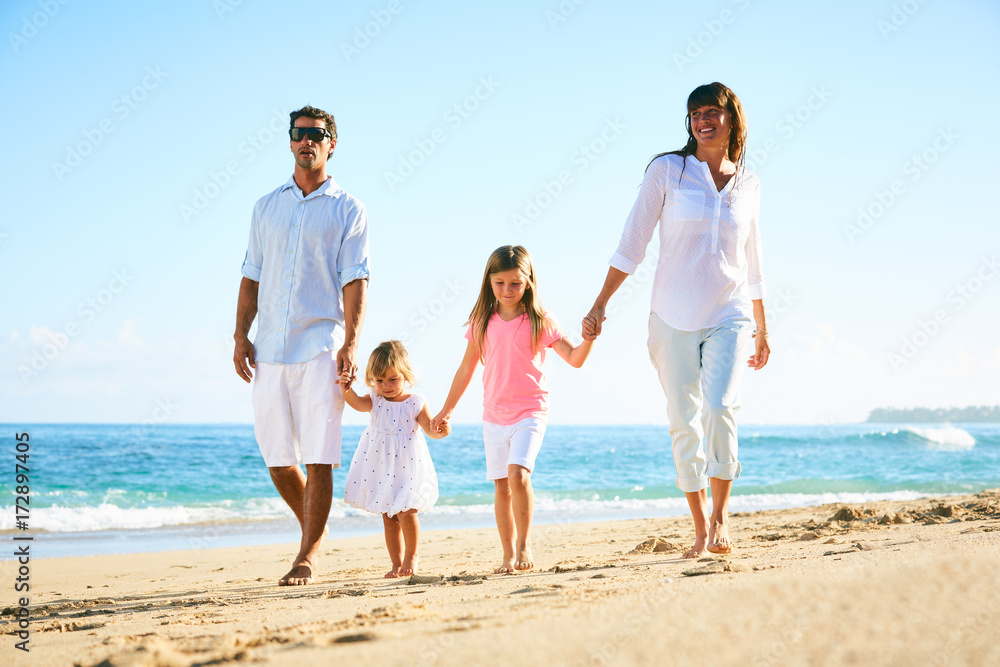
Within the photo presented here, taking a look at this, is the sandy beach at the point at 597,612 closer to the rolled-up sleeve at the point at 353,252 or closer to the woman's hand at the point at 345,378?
the woman's hand at the point at 345,378

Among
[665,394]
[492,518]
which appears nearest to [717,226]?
[665,394]

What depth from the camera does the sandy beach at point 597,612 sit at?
5.22ft

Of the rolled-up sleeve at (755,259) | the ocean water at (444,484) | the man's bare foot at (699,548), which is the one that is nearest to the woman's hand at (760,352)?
the rolled-up sleeve at (755,259)

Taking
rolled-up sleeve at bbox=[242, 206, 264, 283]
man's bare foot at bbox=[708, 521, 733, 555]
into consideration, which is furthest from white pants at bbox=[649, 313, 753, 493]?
rolled-up sleeve at bbox=[242, 206, 264, 283]

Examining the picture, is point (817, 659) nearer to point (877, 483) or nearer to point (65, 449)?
point (877, 483)

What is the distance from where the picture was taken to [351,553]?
6.03 m

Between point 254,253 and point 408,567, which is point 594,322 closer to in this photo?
point 408,567

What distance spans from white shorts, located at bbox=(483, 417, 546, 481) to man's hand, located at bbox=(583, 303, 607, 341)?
0.57 m

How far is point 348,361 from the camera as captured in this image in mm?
3957

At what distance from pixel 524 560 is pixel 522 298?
1.42m

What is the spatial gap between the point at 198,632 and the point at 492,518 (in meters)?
7.68

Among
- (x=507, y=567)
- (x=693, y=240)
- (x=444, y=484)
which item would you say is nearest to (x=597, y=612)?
(x=507, y=567)

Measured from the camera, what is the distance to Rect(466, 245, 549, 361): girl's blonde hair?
419cm

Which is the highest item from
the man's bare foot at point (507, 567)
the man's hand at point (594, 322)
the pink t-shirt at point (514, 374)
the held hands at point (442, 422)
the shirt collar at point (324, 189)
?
the shirt collar at point (324, 189)
